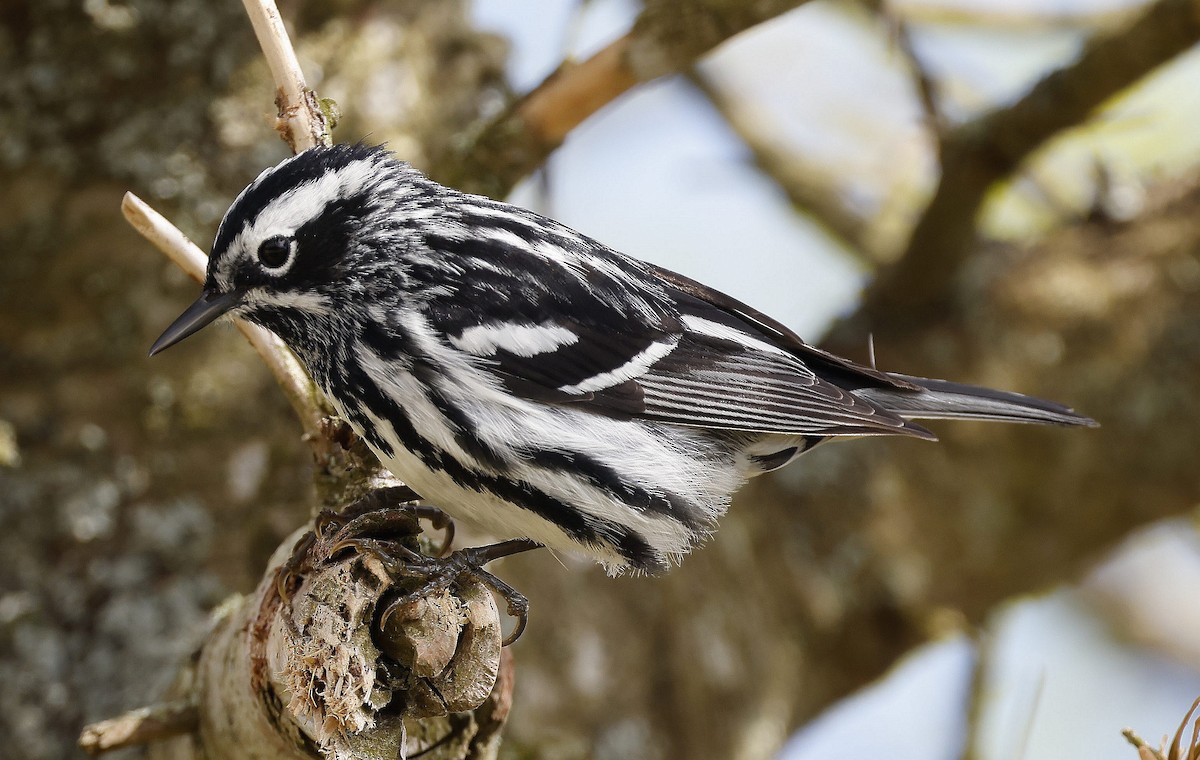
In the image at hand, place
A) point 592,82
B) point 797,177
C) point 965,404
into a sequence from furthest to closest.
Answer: point 797,177 → point 965,404 → point 592,82

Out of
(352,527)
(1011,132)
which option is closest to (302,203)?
(352,527)

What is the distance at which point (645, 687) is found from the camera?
11.2ft

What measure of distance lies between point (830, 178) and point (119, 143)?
262 centimetres

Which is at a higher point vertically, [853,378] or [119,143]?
[853,378]

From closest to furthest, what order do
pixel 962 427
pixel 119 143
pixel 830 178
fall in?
pixel 119 143 < pixel 962 427 < pixel 830 178

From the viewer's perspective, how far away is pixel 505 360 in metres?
2.20

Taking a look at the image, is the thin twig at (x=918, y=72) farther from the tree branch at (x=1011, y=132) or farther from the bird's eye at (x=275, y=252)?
the bird's eye at (x=275, y=252)

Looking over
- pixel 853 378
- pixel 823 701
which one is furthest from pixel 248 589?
pixel 823 701

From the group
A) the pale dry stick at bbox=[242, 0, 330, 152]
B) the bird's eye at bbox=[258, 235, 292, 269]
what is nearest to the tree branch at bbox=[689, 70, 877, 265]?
the pale dry stick at bbox=[242, 0, 330, 152]

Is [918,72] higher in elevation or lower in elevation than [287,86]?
higher

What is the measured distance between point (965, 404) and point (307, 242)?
59.2 inches

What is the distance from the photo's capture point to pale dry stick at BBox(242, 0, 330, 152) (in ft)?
6.95

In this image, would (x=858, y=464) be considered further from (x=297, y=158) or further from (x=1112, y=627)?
(x=1112, y=627)

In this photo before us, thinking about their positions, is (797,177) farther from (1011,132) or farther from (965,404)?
(965,404)
